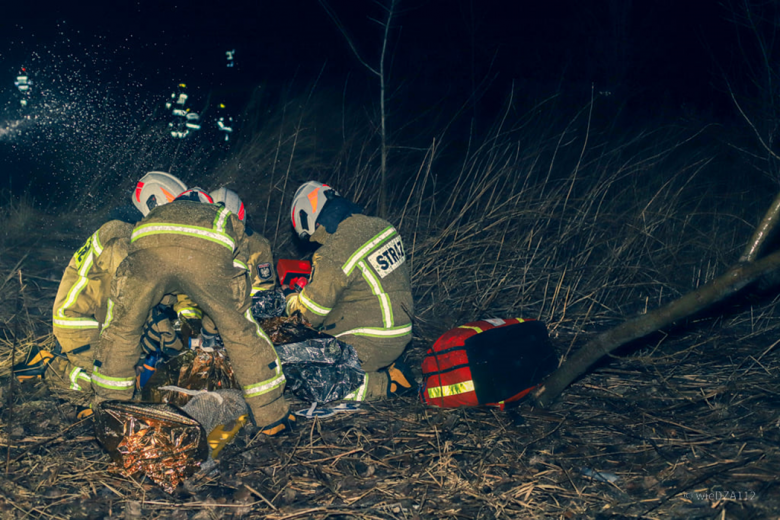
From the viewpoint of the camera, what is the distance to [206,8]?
1683 centimetres

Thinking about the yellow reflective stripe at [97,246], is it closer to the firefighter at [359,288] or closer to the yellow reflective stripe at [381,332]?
the firefighter at [359,288]

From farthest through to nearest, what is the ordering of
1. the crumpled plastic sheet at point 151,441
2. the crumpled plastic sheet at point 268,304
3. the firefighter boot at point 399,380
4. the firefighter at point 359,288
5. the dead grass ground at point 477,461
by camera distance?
1. the firefighter boot at point 399,380
2. the crumpled plastic sheet at point 268,304
3. the firefighter at point 359,288
4. the crumpled plastic sheet at point 151,441
5. the dead grass ground at point 477,461

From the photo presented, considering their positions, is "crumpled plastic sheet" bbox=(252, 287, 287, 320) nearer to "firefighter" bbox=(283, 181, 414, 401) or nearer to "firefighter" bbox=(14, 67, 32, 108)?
"firefighter" bbox=(283, 181, 414, 401)

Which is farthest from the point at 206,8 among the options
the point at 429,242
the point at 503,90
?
the point at 429,242

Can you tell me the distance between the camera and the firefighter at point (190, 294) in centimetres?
310

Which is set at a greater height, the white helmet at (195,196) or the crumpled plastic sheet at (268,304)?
the white helmet at (195,196)

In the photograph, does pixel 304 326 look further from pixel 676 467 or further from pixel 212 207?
pixel 676 467

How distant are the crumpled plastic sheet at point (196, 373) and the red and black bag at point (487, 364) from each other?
1333 millimetres

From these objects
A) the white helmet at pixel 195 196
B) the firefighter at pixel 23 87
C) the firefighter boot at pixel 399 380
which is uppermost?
the firefighter at pixel 23 87

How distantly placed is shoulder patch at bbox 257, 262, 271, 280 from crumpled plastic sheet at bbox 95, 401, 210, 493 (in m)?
1.45

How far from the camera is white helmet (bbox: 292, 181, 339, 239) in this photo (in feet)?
13.4

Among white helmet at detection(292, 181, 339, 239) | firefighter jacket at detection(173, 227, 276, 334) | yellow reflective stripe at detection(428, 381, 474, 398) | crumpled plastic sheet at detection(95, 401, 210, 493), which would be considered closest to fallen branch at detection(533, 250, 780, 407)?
yellow reflective stripe at detection(428, 381, 474, 398)

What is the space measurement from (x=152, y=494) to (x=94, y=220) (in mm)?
6188

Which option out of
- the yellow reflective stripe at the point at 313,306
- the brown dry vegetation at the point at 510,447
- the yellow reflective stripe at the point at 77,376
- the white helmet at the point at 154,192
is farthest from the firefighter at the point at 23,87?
the yellow reflective stripe at the point at 313,306
